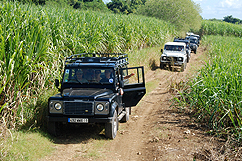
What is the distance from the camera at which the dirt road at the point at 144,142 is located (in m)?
5.82

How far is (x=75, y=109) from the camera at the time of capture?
20.7 ft

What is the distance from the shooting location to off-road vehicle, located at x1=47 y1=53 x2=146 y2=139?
629cm

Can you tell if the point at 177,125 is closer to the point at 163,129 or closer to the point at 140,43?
the point at 163,129

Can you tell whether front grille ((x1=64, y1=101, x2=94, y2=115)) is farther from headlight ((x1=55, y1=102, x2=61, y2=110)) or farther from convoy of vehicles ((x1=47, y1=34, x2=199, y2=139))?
headlight ((x1=55, y1=102, x2=61, y2=110))

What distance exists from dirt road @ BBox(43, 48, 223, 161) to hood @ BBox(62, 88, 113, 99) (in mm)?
1198

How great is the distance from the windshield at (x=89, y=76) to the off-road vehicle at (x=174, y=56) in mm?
11499

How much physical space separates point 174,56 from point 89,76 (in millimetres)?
11784

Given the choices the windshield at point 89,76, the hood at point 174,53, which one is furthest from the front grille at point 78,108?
the hood at point 174,53

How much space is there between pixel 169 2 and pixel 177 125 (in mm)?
37463

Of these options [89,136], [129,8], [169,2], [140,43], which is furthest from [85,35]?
[129,8]

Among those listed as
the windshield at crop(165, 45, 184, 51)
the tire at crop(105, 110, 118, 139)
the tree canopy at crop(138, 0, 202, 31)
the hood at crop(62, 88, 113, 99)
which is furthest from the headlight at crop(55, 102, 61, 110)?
the tree canopy at crop(138, 0, 202, 31)

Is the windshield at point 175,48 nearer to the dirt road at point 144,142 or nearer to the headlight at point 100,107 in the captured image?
the dirt road at point 144,142

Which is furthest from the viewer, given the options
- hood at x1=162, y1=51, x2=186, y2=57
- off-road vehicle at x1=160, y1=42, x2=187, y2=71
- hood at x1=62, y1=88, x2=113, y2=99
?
hood at x1=162, y1=51, x2=186, y2=57

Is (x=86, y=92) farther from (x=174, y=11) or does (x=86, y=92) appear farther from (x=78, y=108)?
(x=174, y=11)
